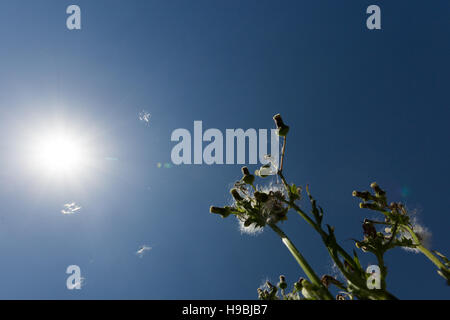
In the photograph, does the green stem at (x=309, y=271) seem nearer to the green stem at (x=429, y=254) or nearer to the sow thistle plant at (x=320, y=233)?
the sow thistle plant at (x=320, y=233)

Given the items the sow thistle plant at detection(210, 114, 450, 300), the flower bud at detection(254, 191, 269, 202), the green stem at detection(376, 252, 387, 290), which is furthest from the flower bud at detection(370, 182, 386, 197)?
the flower bud at detection(254, 191, 269, 202)

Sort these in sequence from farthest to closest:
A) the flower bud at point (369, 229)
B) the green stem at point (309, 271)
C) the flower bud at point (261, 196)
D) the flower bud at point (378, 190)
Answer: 1. the flower bud at point (378, 190)
2. the flower bud at point (369, 229)
3. the flower bud at point (261, 196)
4. the green stem at point (309, 271)

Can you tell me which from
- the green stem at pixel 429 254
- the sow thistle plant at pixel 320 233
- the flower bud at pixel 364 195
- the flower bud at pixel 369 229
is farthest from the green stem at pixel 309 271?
the flower bud at pixel 364 195

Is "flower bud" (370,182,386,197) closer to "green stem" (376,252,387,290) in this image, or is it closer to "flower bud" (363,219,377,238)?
"flower bud" (363,219,377,238)

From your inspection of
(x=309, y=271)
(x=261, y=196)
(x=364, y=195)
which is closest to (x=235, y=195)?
(x=261, y=196)

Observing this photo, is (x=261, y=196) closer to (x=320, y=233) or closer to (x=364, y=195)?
(x=320, y=233)

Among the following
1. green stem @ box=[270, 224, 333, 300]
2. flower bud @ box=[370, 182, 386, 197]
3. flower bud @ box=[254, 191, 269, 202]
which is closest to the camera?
green stem @ box=[270, 224, 333, 300]

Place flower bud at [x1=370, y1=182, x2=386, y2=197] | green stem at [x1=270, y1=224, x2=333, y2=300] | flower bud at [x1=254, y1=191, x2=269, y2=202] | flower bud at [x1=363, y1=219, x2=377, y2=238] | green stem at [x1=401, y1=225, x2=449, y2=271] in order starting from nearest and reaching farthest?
green stem at [x1=270, y1=224, x2=333, y2=300] → green stem at [x1=401, y1=225, x2=449, y2=271] → flower bud at [x1=254, y1=191, x2=269, y2=202] → flower bud at [x1=363, y1=219, x2=377, y2=238] → flower bud at [x1=370, y1=182, x2=386, y2=197]

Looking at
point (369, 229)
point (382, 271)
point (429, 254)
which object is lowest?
point (382, 271)

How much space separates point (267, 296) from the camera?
170 inches
